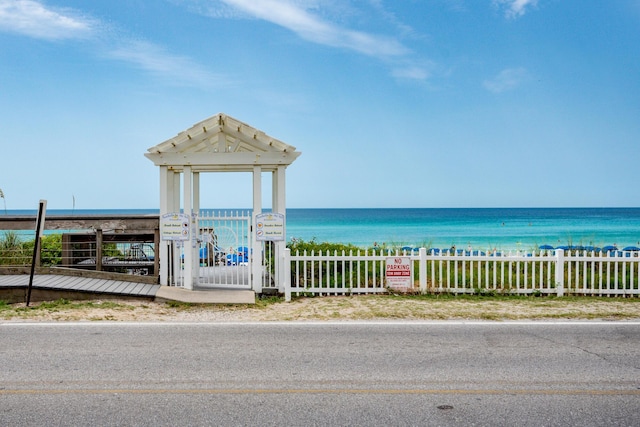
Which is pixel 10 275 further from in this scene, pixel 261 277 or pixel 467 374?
pixel 467 374

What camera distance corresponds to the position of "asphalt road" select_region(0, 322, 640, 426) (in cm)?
495

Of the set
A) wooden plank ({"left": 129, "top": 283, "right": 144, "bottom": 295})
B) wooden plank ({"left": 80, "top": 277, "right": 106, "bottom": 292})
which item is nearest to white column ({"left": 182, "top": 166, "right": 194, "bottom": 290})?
wooden plank ({"left": 129, "top": 283, "right": 144, "bottom": 295})

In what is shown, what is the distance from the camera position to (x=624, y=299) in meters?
12.3

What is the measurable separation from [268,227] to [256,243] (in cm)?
47

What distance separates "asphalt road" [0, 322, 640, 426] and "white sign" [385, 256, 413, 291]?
356 centimetres

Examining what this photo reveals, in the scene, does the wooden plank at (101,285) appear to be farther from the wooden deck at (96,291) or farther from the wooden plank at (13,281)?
the wooden plank at (13,281)

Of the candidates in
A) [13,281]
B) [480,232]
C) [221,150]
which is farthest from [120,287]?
[480,232]

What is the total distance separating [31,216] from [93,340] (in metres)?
6.07

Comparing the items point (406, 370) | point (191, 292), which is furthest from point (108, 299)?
point (406, 370)

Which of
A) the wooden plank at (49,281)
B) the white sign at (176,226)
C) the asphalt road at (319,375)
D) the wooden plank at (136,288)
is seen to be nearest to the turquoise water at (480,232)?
the white sign at (176,226)

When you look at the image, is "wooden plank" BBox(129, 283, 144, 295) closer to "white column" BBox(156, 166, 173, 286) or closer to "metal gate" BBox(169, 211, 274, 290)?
"white column" BBox(156, 166, 173, 286)

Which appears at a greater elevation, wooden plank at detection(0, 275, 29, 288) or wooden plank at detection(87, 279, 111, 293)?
wooden plank at detection(0, 275, 29, 288)

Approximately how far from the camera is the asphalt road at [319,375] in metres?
4.95

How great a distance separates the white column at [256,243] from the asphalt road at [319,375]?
359 centimetres
